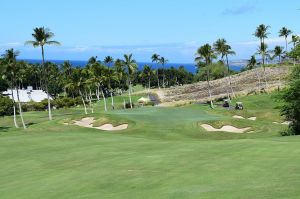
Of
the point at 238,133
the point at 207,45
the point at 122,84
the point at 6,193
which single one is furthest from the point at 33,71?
the point at 6,193

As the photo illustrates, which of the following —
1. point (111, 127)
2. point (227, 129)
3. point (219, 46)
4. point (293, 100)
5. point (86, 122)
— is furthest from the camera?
point (219, 46)

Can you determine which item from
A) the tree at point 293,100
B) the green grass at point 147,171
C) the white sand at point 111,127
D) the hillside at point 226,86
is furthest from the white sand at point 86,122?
the hillside at point 226,86

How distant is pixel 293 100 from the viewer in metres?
41.2

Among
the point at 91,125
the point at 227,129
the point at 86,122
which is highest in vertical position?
the point at 86,122

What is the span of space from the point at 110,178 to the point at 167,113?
44719 mm

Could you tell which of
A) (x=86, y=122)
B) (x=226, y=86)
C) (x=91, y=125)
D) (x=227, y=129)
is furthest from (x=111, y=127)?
(x=226, y=86)

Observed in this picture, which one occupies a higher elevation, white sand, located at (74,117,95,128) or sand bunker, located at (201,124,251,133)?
white sand, located at (74,117,95,128)

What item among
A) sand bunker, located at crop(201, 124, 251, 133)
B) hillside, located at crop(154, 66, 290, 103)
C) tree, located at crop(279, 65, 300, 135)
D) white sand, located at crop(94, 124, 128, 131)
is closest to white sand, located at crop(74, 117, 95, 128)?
white sand, located at crop(94, 124, 128, 131)

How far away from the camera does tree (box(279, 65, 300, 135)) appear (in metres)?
40.7

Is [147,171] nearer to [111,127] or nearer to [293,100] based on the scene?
[293,100]

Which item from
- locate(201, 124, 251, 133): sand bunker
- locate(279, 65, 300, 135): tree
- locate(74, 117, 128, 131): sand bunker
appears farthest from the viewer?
locate(74, 117, 128, 131): sand bunker

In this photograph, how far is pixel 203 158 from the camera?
67.7 feet

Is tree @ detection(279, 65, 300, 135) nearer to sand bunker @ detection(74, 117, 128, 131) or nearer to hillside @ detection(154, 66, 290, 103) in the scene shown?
sand bunker @ detection(74, 117, 128, 131)

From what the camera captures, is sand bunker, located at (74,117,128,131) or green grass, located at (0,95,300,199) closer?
green grass, located at (0,95,300,199)
